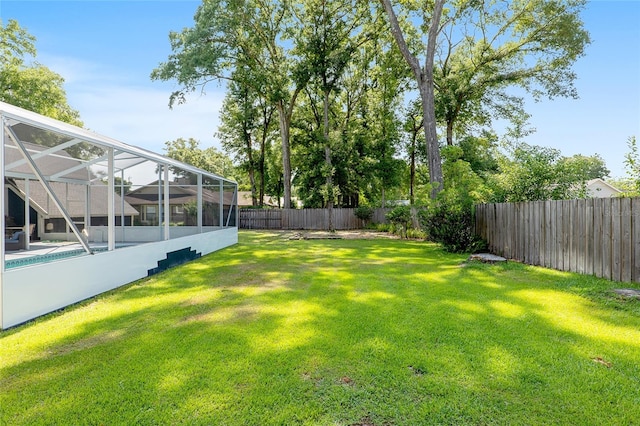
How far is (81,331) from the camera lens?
3.37m

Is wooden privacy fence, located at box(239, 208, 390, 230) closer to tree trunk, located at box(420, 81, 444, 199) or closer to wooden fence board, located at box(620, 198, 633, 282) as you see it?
tree trunk, located at box(420, 81, 444, 199)

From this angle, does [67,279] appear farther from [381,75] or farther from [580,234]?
[381,75]

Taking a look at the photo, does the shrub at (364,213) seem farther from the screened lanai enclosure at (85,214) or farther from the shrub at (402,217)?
the screened lanai enclosure at (85,214)

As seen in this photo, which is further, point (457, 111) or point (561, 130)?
point (457, 111)

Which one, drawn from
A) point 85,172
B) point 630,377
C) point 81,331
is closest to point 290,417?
point 630,377

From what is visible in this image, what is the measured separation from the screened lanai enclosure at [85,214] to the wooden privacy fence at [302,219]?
29.9 feet

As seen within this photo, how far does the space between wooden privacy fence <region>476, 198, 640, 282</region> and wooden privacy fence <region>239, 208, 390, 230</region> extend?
12716mm

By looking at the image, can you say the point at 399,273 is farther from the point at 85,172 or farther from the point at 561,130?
the point at 561,130

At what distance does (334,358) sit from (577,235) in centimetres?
524

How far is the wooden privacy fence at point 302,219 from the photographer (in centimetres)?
2019

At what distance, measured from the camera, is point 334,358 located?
2662 mm

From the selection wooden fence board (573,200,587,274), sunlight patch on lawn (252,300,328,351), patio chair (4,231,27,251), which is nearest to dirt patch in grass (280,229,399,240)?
wooden fence board (573,200,587,274)

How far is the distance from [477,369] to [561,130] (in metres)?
20.0

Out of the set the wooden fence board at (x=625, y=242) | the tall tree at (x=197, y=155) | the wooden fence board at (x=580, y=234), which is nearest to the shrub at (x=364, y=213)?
the wooden fence board at (x=580, y=234)
